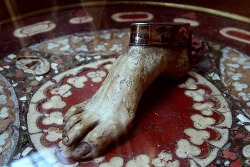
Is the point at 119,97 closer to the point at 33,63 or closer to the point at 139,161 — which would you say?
the point at 139,161

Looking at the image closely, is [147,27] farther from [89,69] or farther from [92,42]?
[92,42]

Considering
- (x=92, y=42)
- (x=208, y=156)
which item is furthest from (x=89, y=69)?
(x=208, y=156)

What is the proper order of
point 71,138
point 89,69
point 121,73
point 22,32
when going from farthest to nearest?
point 22,32 → point 89,69 → point 121,73 → point 71,138

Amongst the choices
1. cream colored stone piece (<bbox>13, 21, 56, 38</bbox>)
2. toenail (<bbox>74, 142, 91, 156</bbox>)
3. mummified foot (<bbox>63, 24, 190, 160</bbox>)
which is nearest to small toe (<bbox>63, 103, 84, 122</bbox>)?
mummified foot (<bbox>63, 24, 190, 160</bbox>)

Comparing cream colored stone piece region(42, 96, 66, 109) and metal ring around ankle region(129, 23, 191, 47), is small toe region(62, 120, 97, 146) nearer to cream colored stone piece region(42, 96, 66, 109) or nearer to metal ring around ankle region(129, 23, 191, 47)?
cream colored stone piece region(42, 96, 66, 109)

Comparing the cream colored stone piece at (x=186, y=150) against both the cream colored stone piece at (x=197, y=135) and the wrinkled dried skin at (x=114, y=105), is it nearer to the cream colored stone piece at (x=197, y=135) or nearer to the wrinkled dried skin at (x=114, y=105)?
the cream colored stone piece at (x=197, y=135)

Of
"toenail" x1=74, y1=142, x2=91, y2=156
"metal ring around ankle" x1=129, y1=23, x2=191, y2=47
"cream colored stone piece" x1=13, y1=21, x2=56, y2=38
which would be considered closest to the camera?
"toenail" x1=74, y1=142, x2=91, y2=156

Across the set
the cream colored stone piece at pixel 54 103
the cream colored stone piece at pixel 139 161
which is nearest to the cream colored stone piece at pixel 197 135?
the cream colored stone piece at pixel 139 161
